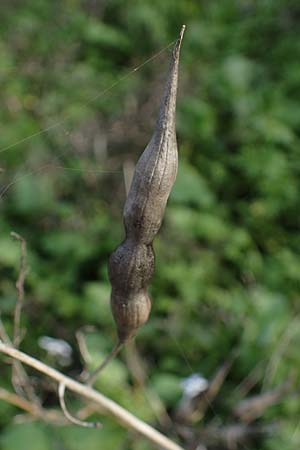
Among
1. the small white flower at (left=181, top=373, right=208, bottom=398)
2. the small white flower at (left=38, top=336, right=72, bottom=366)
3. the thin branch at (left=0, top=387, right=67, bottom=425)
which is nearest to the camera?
the thin branch at (left=0, top=387, right=67, bottom=425)

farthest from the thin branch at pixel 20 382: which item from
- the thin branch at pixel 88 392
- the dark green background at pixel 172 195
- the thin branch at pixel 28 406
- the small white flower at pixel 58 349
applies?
the small white flower at pixel 58 349

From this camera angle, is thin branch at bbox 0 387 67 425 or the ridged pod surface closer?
the ridged pod surface

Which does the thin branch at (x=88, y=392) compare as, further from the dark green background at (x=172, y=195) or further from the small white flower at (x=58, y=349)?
the small white flower at (x=58, y=349)

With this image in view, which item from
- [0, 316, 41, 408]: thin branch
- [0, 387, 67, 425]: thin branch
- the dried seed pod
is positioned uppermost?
the dried seed pod

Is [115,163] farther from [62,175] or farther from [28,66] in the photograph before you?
[28,66]

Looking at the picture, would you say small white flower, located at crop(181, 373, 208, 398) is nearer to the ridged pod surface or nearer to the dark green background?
the dark green background

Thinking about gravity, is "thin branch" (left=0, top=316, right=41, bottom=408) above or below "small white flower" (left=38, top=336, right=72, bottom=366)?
above

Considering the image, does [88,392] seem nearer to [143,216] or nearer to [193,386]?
[143,216]

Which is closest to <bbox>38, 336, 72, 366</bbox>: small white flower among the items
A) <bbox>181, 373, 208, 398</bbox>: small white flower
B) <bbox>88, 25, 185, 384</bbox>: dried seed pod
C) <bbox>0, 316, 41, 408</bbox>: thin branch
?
<bbox>181, 373, 208, 398</bbox>: small white flower

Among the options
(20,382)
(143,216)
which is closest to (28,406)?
(20,382)

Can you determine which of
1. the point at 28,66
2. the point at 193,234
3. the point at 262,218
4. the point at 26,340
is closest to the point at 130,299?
the point at 26,340
